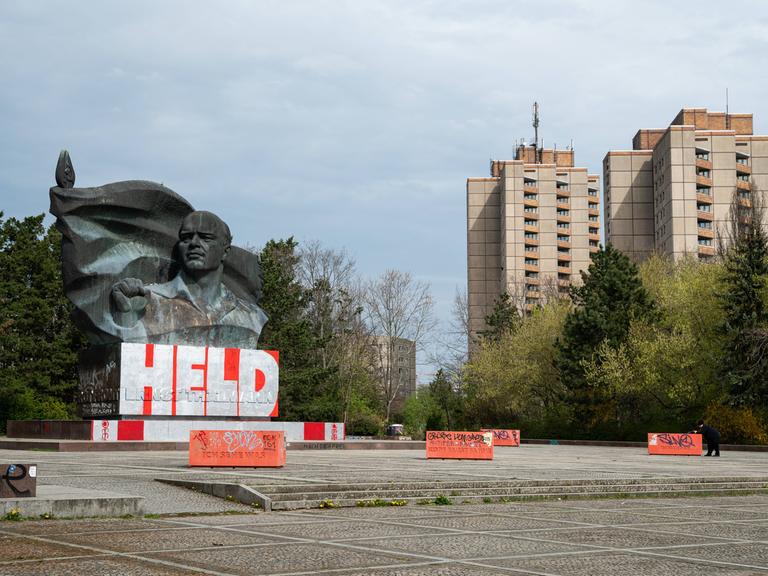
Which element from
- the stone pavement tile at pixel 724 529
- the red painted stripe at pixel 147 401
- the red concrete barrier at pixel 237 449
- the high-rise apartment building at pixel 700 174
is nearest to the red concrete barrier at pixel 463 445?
the red concrete barrier at pixel 237 449

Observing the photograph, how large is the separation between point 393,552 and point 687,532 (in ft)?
14.5

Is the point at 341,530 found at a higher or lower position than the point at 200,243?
lower

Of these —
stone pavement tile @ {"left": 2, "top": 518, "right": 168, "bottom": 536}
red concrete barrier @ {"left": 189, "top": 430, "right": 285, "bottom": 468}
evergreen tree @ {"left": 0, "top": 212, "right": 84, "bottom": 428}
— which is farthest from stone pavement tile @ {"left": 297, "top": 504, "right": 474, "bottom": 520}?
evergreen tree @ {"left": 0, "top": 212, "right": 84, "bottom": 428}

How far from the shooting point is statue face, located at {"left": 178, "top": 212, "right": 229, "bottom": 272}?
1586 inches

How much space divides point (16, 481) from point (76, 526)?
1.28m

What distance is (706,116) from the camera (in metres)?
102

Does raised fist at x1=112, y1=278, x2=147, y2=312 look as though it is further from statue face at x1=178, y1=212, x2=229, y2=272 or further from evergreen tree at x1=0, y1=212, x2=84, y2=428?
evergreen tree at x1=0, y1=212, x2=84, y2=428

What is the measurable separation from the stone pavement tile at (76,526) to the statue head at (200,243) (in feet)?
93.5

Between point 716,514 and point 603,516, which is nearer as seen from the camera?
point 603,516

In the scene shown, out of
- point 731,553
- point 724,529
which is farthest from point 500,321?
point 731,553

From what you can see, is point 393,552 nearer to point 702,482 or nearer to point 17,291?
point 702,482

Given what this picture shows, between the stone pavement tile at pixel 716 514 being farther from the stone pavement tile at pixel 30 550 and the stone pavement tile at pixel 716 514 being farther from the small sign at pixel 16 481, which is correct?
the small sign at pixel 16 481

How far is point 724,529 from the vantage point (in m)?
12.8

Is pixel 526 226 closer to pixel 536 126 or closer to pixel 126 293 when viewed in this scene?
pixel 536 126
